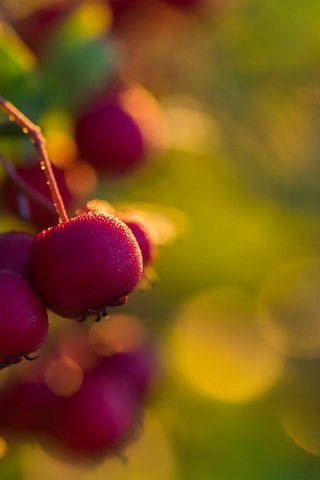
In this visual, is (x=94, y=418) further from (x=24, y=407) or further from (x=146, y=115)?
(x=146, y=115)

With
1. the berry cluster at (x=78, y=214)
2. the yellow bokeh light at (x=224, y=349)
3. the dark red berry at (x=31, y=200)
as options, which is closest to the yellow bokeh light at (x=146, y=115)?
the berry cluster at (x=78, y=214)

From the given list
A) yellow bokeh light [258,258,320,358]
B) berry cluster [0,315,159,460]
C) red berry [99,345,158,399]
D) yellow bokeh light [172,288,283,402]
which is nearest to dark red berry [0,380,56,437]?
berry cluster [0,315,159,460]

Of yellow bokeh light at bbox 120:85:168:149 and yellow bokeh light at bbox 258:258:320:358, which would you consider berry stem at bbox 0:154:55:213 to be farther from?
yellow bokeh light at bbox 258:258:320:358

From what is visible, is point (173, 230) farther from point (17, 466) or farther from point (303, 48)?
point (303, 48)

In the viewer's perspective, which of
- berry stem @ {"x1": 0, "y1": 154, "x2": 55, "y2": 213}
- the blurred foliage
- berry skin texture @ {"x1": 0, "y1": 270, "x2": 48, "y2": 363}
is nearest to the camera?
berry skin texture @ {"x1": 0, "y1": 270, "x2": 48, "y2": 363}

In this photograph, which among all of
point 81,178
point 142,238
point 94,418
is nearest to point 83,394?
point 94,418

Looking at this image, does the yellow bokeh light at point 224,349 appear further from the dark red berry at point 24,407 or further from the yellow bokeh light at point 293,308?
the dark red berry at point 24,407
